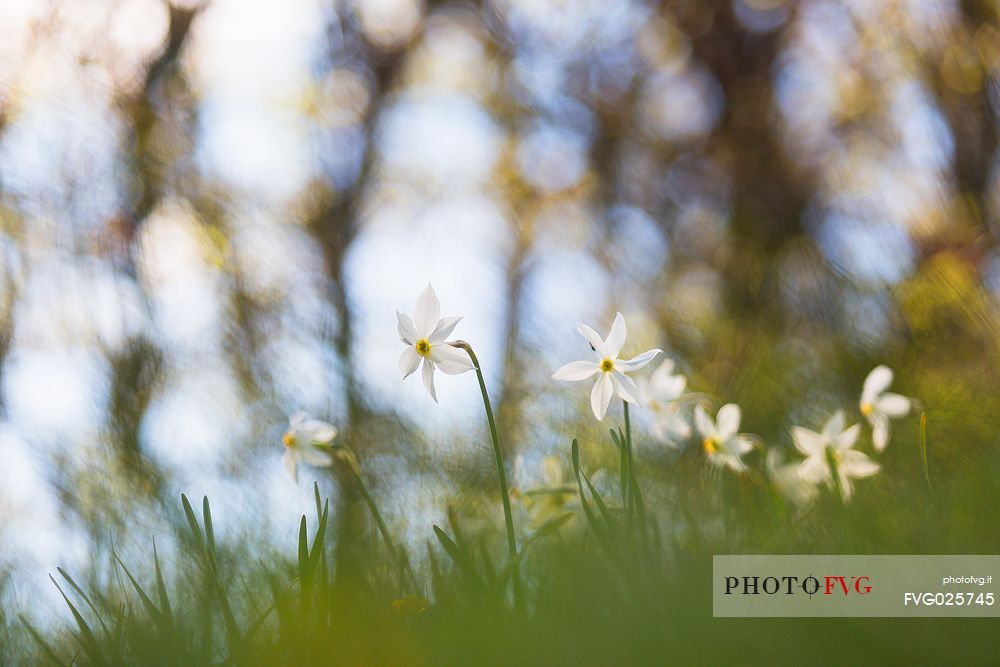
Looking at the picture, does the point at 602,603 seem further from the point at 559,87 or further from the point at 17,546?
the point at 559,87

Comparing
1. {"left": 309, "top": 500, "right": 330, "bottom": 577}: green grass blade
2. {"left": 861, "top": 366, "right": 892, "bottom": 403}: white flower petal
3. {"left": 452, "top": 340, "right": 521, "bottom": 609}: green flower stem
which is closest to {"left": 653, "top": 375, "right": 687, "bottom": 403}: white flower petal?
{"left": 861, "top": 366, "right": 892, "bottom": 403}: white flower petal

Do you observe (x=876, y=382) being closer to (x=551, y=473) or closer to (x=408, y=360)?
(x=551, y=473)

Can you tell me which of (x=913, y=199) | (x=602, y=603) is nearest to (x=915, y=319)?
(x=602, y=603)

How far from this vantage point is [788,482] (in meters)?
1.54

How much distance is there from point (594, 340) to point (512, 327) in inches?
259

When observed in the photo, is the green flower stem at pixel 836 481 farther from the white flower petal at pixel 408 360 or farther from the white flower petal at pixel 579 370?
the white flower petal at pixel 408 360

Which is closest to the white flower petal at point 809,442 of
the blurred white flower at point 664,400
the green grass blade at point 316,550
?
the blurred white flower at point 664,400

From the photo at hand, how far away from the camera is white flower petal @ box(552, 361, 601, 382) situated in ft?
4.20

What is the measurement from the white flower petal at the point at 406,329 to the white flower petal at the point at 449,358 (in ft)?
0.13

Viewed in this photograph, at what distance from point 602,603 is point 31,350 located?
24.7 ft

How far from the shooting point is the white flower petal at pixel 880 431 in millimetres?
1619

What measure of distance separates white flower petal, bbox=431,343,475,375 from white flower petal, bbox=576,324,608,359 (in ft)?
0.60

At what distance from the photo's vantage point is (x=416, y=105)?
30.9 ft

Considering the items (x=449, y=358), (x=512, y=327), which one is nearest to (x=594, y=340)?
(x=449, y=358)
